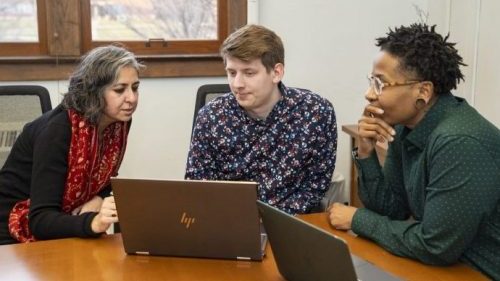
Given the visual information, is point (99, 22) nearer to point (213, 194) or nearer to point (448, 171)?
point (213, 194)

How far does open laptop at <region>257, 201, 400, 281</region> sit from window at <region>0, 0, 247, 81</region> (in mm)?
1751

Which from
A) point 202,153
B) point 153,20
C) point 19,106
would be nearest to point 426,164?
point 202,153

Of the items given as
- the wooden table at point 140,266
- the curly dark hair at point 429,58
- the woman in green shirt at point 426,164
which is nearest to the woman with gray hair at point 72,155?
the wooden table at point 140,266

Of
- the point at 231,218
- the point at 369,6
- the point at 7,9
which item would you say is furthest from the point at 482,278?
the point at 7,9

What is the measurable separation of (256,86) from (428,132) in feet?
2.04

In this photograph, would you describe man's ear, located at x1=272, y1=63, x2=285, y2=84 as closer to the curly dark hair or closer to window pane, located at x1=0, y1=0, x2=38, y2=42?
the curly dark hair

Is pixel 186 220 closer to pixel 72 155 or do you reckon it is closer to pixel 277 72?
pixel 72 155

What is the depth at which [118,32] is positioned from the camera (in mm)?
2953

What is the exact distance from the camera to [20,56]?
281cm

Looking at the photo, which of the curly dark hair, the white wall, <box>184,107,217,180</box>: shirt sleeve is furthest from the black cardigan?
the white wall

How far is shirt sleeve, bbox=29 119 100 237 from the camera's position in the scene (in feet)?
5.39

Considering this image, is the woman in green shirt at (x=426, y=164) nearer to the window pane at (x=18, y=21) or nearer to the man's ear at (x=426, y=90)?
the man's ear at (x=426, y=90)

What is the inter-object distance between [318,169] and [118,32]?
141 cm

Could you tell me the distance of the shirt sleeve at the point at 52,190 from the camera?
164cm
